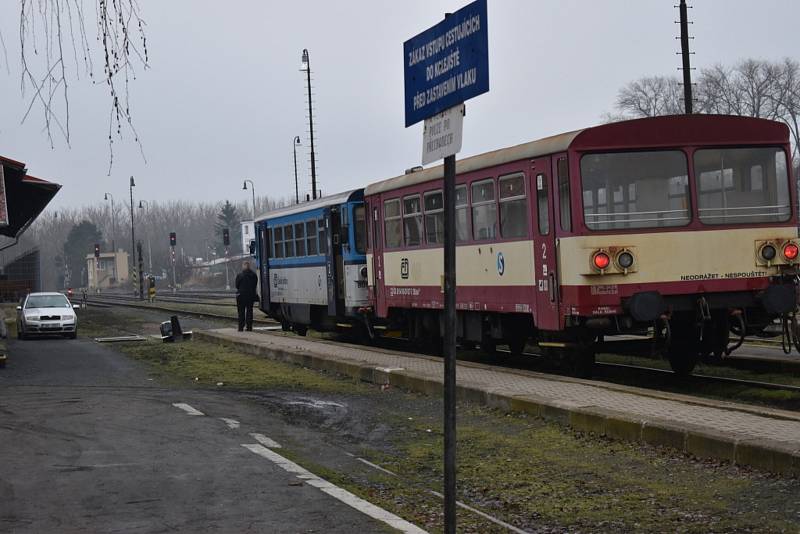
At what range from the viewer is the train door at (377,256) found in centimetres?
2152

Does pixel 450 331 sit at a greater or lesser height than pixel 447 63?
lesser

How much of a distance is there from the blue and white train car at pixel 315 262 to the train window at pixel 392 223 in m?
1.62

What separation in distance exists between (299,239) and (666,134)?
516 inches

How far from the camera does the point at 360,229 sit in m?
22.9

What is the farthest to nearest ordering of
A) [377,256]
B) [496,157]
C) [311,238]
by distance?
[311,238] < [377,256] < [496,157]

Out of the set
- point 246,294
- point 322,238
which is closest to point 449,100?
point 322,238

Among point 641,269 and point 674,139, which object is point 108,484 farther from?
point 674,139

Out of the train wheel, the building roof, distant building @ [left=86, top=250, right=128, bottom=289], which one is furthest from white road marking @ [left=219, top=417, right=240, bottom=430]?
distant building @ [left=86, top=250, right=128, bottom=289]

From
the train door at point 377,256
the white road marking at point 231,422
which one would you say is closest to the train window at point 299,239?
the train door at point 377,256

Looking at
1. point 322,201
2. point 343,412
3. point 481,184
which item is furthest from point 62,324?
point 343,412

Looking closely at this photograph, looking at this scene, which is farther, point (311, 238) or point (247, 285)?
point (247, 285)

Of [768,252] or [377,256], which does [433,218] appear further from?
[768,252]

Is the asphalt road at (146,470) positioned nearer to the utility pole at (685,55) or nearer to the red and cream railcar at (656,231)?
the red and cream railcar at (656,231)

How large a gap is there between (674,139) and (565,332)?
2814 millimetres
